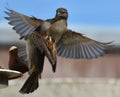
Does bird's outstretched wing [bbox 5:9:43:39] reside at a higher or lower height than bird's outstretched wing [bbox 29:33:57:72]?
higher

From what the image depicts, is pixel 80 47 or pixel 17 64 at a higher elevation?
pixel 80 47

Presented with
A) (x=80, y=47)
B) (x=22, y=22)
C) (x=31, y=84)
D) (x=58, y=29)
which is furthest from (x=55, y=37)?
(x=80, y=47)

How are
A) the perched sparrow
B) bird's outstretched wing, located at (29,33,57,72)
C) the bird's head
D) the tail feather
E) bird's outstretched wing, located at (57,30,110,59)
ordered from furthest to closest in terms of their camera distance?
bird's outstretched wing, located at (57,30,110,59) → the bird's head → the perched sparrow → the tail feather → bird's outstretched wing, located at (29,33,57,72)

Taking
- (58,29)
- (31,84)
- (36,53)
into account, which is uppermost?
(58,29)

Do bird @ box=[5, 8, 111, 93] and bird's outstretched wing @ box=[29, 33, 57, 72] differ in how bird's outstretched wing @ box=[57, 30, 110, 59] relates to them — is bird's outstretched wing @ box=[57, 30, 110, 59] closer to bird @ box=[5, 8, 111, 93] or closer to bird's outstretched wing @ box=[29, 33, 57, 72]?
bird @ box=[5, 8, 111, 93]

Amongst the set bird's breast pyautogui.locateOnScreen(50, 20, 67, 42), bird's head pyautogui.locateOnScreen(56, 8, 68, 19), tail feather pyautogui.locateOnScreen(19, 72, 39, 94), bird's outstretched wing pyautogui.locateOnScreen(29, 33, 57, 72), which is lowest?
tail feather pyautogui.locateOnScreen(19, 72, 39, 94)

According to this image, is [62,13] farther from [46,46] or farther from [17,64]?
[46,46]

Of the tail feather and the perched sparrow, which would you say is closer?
the tail feather

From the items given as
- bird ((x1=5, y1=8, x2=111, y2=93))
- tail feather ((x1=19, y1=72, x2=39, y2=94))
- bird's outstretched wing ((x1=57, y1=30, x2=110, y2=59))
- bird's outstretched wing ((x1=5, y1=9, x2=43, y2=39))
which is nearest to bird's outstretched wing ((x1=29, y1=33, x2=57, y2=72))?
bird ((x1=5, y1=8, x2=111, y2=93))
